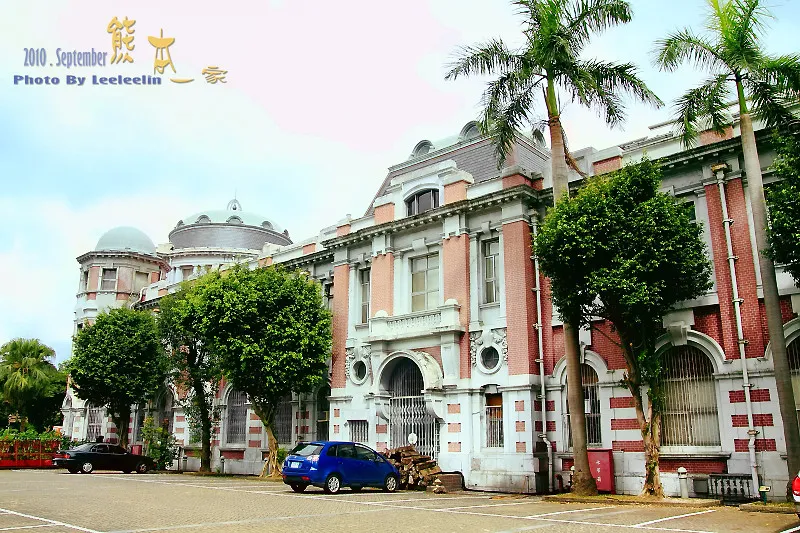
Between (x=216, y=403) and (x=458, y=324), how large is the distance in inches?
656

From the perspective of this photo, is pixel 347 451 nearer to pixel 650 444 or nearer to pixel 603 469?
pixel 603 469

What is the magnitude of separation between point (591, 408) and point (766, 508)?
6.85 metres

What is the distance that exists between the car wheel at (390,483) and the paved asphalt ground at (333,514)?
155 centimetres

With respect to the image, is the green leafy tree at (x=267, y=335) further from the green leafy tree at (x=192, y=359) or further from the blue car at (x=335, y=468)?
the blue car at (x=335, y=468)

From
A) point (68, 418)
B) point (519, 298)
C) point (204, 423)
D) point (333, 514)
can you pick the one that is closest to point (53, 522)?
point (333, 514)

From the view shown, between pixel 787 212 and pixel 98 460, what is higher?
pixel 787 212

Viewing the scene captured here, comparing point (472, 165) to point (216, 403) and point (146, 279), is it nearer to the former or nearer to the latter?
point (216, 403)

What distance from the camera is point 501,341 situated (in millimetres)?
23219

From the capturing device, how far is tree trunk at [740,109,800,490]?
15.7 metres

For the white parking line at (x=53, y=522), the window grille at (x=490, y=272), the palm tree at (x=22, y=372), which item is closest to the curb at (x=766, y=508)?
the window grille at (x=490, y=272)

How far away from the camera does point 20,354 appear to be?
46.0 metres

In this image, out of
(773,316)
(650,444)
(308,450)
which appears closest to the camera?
(773,316)

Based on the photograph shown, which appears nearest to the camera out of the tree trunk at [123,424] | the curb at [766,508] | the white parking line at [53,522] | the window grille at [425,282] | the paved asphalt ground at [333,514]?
the white parking line at [53,522]

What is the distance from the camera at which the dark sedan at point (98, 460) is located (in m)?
31.2
